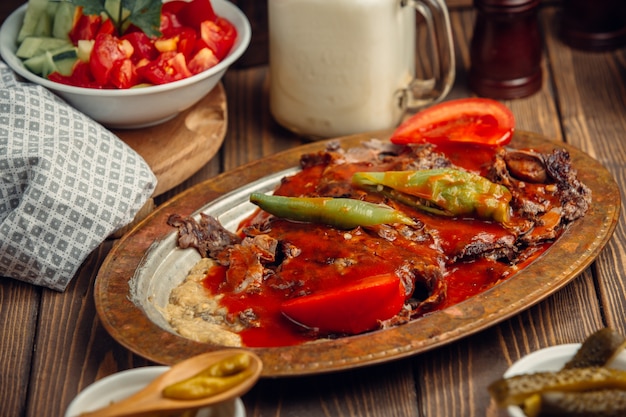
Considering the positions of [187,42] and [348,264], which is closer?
[348,264]

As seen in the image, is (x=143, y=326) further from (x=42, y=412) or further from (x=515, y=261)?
(x=515, y=261)

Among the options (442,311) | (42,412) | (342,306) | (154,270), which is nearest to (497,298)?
(442,311)

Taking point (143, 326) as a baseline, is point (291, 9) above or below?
above

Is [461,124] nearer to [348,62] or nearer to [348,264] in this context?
[348,62]

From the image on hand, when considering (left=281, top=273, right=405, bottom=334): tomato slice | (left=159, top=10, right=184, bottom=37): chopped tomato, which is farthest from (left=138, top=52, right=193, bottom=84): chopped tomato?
(left=281, top=273, right=405, bottom=334): tomato slice

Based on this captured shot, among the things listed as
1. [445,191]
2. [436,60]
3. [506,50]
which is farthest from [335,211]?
[506,50]

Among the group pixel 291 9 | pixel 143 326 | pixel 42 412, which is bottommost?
pixel 42 412
